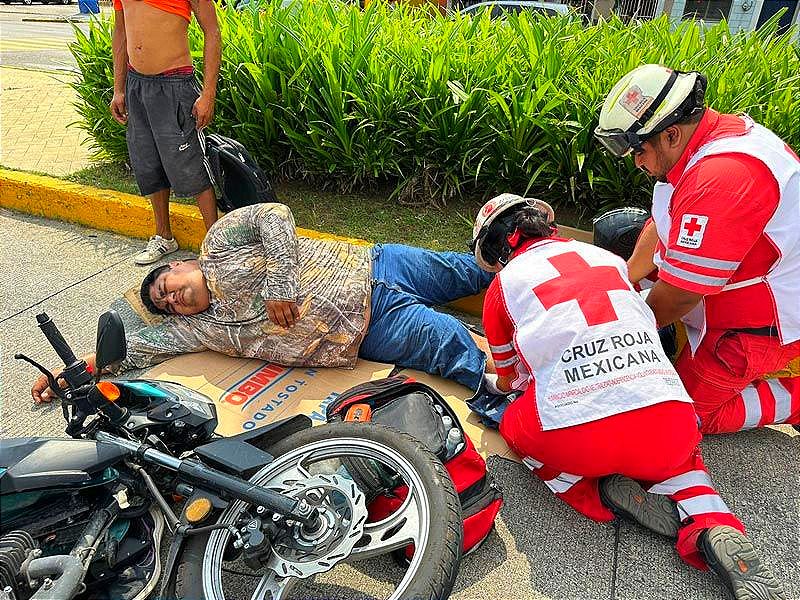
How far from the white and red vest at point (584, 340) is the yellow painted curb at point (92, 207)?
2.24 meters

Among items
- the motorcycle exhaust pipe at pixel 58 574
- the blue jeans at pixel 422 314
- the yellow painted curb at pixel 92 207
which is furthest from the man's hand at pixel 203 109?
the motorcycle exhaust pipe at pixel 58 574

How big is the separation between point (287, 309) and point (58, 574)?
1.47 meters

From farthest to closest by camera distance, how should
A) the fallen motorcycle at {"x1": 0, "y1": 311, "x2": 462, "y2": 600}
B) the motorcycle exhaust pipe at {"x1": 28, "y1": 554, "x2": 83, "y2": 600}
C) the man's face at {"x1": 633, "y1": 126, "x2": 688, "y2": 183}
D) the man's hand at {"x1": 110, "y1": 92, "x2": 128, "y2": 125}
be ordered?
the man's hand at {"x1": 110, "y1": 92, "x2": 128, "y2": 125}
the man's face at {"x1": 633, "y1": 126, "x2": 688, "y2": 183}
the fallen motorcycle at {"x1": 0, "y1": 311, "x2": 462, "y2": 600}
the motorcycle exhaust pipe at {"x1": 28, "y1": 554, "x2": 83, "y2": 600}

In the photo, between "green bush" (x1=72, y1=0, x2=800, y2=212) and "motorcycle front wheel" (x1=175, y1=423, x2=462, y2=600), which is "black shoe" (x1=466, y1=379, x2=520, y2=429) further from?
"green bush" (x1=72, y1=0, x2=800, y2=212)

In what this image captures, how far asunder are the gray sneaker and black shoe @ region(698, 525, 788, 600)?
3.57m

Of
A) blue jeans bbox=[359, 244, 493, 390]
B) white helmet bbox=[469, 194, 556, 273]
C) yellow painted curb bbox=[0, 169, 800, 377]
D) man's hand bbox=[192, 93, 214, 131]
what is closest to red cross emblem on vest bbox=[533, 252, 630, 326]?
white helmet bbox=[469, 194, 556, 273]

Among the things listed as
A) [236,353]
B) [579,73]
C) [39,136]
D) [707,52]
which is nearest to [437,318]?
[236,353]

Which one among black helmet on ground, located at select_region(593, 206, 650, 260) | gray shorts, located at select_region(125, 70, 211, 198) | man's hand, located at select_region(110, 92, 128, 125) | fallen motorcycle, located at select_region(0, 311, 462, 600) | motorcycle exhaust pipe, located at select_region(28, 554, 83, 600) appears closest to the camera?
motorcycle exhaust pipe, located at select_region(28, 554, 83, 600)

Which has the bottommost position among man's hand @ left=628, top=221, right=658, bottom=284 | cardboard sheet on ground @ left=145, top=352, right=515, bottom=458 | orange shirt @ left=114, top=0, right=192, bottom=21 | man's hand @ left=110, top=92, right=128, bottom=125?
cardboard sheet on ground @ left=145, top=352, right=515, bottom=458

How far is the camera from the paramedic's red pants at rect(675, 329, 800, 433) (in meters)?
2.44

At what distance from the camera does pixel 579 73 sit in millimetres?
3848

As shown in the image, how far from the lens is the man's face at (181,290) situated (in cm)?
284

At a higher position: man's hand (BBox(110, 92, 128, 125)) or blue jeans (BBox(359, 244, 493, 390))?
man's hand (BBox(110, 92, 128, 125))

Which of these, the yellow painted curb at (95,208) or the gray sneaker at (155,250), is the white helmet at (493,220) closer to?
the yellow painted curb at (95,208)
